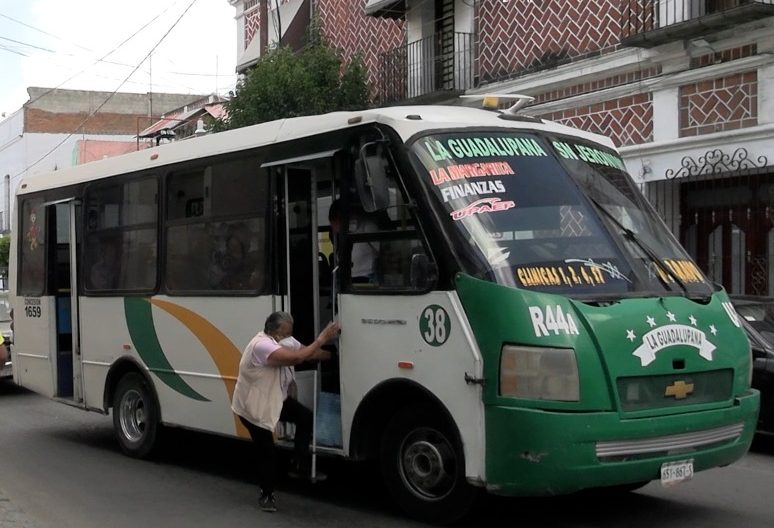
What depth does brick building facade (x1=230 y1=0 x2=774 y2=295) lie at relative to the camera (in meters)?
14.1

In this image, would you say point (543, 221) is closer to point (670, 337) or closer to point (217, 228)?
point (670, 337)

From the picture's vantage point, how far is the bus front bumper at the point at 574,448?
Result: 227 inches

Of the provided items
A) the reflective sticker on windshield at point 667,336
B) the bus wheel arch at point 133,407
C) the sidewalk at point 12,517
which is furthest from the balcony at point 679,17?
the sidewalk at point 12,517

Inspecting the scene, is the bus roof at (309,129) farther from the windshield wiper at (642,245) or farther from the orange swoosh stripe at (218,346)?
the orange swoosh stripe at (218,346)

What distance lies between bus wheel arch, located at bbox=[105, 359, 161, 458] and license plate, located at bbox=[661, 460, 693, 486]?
5.09 metres

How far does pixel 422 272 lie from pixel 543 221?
34.2 inches

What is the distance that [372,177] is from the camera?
267 inches

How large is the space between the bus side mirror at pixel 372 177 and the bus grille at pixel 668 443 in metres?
2.17

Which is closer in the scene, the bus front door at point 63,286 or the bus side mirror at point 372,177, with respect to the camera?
the bus side mirror at point 372,177

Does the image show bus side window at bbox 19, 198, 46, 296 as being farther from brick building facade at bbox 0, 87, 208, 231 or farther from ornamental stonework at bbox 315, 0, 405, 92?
brick building facade at bbox 0, 87, 208, 231

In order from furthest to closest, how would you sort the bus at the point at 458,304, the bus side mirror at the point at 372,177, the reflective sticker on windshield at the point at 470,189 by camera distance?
the bus side mirror at the point at 372,177 < the reflective sticker on windshield at the point at 470,189 < the bus at the point at 458,304

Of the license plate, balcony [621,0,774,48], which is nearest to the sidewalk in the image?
the license plate

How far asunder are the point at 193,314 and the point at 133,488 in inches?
61.6

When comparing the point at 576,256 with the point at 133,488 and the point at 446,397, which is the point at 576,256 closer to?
the point at 446,397
